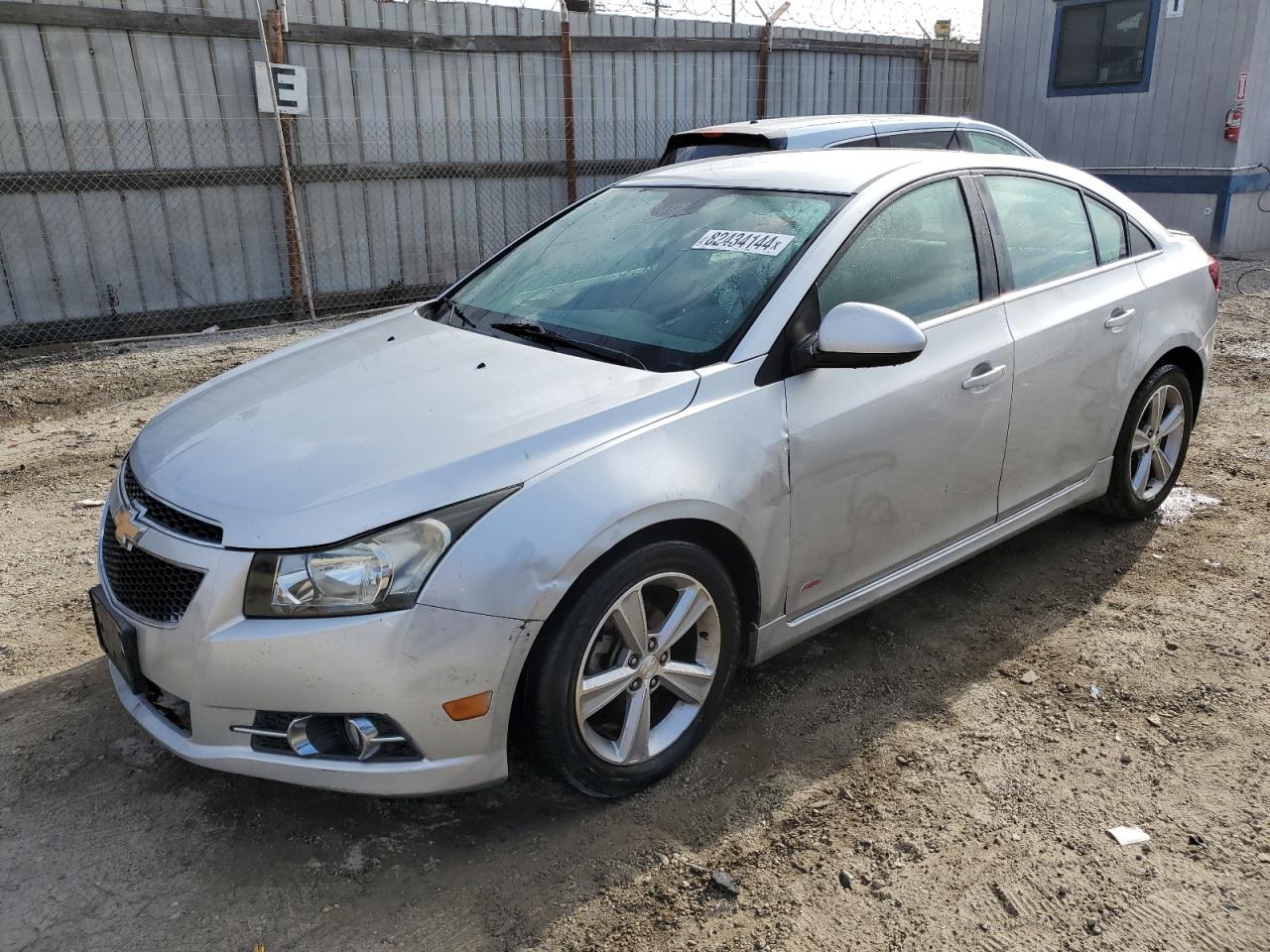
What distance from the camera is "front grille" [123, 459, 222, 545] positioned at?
2545 mm

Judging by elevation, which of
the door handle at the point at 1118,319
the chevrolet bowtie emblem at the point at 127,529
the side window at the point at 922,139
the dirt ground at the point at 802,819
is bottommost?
the dirt ground at the point at 802,819

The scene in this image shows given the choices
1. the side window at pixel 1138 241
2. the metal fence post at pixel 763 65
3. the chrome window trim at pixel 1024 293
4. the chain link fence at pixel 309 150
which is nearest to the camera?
the chrome window trim at pixel 1024 293

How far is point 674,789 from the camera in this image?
296 centimetres

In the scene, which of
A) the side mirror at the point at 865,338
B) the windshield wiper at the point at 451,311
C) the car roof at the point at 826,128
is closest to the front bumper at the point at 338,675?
the side mirror at the point at 865,338

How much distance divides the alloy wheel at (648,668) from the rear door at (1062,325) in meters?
1.51

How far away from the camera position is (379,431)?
2.76m

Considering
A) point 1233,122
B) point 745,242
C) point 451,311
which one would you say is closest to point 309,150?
point 451,311

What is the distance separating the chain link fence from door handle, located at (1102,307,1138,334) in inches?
277

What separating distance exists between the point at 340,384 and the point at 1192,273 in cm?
376

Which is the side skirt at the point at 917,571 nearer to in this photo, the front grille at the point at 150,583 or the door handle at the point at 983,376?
the door handle at the point at 983,376

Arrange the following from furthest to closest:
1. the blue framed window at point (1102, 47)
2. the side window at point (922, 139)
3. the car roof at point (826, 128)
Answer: the blue framed window at point (1102, 47) < the side window at point (922, 139) < the car roof at point (826, 128)

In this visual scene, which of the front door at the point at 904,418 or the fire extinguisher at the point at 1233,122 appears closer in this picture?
the front door at the point at 904,418

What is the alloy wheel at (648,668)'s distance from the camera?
8.95 feet

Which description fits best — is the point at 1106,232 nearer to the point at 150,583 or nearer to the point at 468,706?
the point at 468,706
